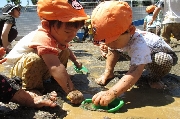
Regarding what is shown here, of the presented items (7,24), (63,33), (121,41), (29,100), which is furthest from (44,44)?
(7,24)

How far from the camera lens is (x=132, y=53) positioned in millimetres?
2291

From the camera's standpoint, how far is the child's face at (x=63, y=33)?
2.18 m

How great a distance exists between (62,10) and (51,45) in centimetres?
29

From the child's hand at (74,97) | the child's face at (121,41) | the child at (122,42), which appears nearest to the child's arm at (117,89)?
the child at (122,42)

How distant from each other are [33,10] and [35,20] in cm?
40

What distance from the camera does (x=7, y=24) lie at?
5.48 meters

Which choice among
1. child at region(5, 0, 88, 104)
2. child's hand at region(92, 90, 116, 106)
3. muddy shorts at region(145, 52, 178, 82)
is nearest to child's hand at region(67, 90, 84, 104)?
child at region(5, 0, 88, 104)

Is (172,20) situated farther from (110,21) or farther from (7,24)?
(110,21)

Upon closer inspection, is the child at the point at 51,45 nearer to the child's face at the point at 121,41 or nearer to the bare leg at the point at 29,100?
the bare leg at the point at 29,100

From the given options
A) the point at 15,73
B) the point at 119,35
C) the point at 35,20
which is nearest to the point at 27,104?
the point at 15,73

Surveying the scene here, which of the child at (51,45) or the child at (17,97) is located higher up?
the child at (51,45)

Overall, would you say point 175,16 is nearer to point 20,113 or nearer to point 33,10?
point 20,113

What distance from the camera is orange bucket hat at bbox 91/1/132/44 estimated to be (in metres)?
2.04

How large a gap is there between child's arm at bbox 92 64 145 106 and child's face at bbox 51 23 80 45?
22.0 inches
